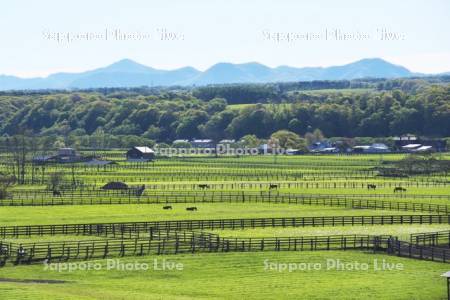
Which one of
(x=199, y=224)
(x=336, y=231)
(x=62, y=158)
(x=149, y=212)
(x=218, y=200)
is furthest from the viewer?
(x=62, y=158)

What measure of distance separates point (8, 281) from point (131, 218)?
26225 mm

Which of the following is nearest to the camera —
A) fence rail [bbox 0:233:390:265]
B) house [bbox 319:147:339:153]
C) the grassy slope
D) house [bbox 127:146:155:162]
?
fence rail [bbox 0:233:390:265]

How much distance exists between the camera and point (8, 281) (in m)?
42.5

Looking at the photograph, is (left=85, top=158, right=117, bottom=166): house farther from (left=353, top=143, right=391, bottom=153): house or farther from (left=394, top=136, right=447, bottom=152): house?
(left=394, top=136, right=447, bottom=152): house

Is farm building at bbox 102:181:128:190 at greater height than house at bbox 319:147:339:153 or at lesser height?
greater

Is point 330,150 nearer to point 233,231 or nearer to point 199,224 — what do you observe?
point 199,224

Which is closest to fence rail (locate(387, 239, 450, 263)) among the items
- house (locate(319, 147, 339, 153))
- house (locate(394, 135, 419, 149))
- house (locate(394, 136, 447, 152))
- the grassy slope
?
the grassy slope

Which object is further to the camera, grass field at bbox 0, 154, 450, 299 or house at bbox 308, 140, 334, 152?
house at bbox 308, 140, 334, 152

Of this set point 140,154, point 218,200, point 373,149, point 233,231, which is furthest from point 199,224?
point 373,149

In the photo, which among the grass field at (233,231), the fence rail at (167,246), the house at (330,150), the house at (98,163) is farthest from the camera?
the house at (330,150)

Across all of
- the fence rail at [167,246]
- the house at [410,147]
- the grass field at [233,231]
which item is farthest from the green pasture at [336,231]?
the house at [410,147]

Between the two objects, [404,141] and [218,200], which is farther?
[404,141]

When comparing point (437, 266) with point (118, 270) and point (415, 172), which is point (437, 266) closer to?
point (118, 270)

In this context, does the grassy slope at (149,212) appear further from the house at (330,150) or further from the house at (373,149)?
the house at (330,150)
